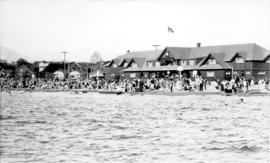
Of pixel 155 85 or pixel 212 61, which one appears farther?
pixel 212 61

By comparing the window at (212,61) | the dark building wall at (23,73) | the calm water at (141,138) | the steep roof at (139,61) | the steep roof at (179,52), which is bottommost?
the calm water at (141,138)

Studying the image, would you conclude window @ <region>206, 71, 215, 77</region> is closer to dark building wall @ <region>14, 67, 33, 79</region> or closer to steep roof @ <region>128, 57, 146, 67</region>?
steep roof @ <region>128, 57, 146, 67</region>

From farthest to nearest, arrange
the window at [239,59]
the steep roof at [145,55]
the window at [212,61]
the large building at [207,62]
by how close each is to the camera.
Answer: the steep roof at [145,55] < the window at [239,59] < the window at [212,61] < the large building at [207,62]

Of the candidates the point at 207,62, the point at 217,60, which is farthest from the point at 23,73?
the point at 217,60

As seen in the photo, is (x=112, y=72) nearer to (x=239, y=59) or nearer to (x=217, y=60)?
(x=217, y=60)

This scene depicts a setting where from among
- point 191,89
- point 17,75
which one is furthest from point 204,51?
point 17,75

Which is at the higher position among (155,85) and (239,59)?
(239,59)

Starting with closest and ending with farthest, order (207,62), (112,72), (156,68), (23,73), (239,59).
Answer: (239,59), (207,62), (156,68), (112,72), (23,73)

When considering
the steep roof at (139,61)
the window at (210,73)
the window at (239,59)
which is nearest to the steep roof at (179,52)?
the steep roof at (139,61)

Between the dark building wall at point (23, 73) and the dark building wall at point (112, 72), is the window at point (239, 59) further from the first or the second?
the dark building wall at point (23, 73)
